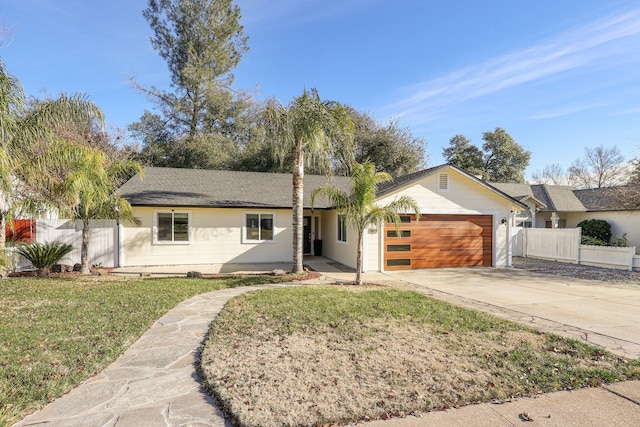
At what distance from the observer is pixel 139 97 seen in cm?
2517

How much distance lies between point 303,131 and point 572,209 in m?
21.9

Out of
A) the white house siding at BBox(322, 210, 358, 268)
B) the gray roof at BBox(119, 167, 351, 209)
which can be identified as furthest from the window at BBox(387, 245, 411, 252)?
the gray roof at BBox(119, 167, 351, 209)

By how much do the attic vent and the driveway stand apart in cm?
317

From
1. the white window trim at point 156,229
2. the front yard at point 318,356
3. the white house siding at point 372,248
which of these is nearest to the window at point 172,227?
the white window trim at point 156,229

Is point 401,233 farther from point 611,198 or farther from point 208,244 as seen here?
point 611,198

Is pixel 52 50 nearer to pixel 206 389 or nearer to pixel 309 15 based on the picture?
pixel 309 15

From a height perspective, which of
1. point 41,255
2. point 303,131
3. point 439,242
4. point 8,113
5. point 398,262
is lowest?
point 398,262

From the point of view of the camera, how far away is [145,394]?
3367 mm

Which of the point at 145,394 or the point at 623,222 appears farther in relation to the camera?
the point at 623,222

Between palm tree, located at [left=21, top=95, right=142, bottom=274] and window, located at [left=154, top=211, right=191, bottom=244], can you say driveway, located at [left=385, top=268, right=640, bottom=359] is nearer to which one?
window, located at [left=154, top=211, right=191, bottom=244]

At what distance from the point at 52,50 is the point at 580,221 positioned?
103 ft

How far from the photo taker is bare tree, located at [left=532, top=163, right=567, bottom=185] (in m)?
47.1

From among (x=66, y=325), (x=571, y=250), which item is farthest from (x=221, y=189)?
(x=571, y=250)

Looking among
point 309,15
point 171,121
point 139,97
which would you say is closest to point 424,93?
point 309,15
